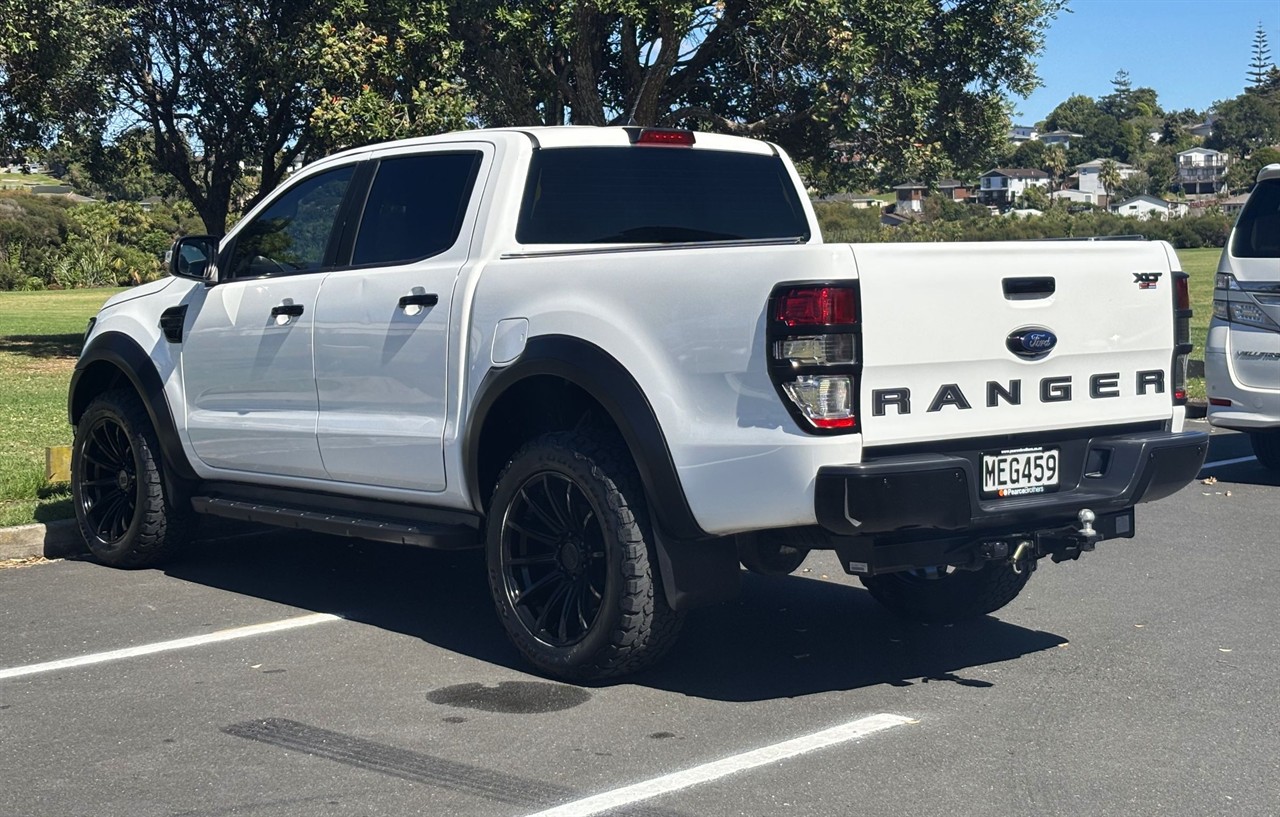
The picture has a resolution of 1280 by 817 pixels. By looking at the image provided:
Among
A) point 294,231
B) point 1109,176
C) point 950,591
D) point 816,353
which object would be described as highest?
point 1109,176

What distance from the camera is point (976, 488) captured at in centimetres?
509

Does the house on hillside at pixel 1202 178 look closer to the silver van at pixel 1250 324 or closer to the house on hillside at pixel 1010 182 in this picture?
the house on hillside at pixel 1010 182

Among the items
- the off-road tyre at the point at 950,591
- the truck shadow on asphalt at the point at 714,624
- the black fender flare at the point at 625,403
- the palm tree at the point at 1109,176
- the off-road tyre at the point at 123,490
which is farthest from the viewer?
the palm tree at the point at 1109,176

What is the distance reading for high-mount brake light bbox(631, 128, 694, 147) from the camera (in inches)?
257

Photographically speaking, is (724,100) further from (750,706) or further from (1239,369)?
(750,706)

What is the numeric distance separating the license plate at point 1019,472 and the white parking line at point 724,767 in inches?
32.4

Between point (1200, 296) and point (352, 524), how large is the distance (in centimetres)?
4055

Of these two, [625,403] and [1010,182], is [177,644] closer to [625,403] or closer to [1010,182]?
[625,403]

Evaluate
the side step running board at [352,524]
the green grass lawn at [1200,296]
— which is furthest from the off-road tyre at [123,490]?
the green grass lawn at [1200,296]

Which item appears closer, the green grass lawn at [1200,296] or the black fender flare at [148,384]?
the black fender flare at [148,384]

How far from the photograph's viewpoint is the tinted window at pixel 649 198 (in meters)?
6.26

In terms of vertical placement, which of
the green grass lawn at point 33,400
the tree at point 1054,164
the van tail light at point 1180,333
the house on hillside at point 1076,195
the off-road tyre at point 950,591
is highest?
the tree at point 1054,164

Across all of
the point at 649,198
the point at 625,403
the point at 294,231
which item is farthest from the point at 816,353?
the point at 294,231

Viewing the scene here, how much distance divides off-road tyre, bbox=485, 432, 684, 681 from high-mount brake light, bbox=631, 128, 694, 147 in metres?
1.54
